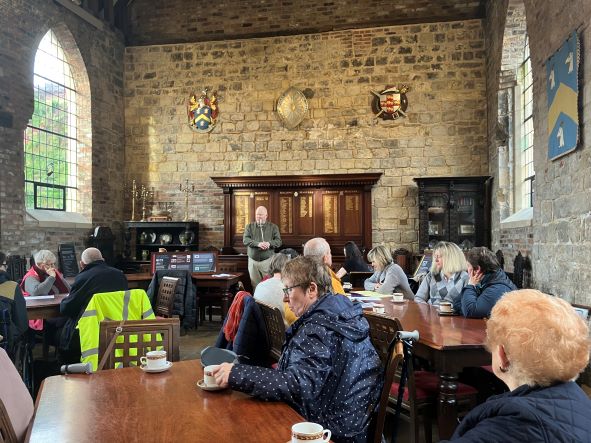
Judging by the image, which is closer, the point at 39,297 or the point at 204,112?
the point at 39,297

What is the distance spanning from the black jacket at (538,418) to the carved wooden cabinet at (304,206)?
897 centimetres

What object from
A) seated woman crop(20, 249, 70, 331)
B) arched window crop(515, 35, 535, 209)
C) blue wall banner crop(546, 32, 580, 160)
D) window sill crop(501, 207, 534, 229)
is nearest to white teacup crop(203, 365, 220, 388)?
seated woman crop(20, 249, 70, 331)

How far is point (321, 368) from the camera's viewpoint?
1.92 m

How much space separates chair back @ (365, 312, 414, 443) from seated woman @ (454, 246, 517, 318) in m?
1.22

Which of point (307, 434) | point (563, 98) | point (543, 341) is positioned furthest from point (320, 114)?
point (543, 341)

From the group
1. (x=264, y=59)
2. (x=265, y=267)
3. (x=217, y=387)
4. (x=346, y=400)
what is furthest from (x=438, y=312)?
(x=264, y=59)

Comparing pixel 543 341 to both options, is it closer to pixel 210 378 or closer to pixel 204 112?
pixel 210 378

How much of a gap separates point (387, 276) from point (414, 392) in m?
2.89

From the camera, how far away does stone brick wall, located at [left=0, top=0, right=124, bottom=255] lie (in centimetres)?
807

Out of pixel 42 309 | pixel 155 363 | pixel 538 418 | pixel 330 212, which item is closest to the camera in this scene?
pixel 538 418

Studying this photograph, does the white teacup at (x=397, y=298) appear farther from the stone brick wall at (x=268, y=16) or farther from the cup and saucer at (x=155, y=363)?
the stone brick wall at (x=268, y=16)

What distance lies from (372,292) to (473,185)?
4.96 meters

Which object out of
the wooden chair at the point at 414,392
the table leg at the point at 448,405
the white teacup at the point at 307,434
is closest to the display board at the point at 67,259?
the wooden chair at the point at 414,392

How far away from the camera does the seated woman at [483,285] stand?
3787mm
